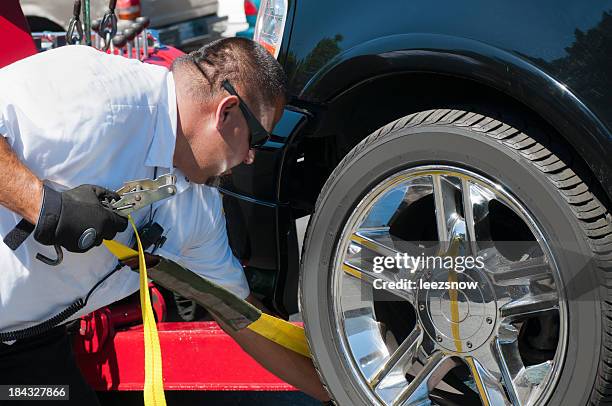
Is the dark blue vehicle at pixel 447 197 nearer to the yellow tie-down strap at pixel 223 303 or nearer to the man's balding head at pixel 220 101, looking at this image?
the yellow tie-down strap at pixel 223 303

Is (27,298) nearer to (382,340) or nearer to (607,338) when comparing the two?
(382,340)

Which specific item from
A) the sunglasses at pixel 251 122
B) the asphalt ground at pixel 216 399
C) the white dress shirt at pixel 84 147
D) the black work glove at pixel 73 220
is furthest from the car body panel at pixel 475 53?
the asphalt ground at pixel 216 399

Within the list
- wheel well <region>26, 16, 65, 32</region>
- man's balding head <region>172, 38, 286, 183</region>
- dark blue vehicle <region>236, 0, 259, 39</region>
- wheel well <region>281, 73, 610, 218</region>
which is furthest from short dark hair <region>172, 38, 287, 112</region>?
wheel well <region>26, 16, 65, 32</region>

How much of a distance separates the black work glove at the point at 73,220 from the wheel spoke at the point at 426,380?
0.88 metres

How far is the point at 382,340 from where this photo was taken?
2570 millimetres

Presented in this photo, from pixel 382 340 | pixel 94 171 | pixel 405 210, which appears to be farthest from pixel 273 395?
pixel 94 171

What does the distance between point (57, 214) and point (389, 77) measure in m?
0.98

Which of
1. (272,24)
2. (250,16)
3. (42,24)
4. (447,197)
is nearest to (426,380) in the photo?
(447,197)

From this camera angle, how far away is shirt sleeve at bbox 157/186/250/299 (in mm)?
2578

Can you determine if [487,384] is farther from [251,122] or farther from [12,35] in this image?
[12,35]

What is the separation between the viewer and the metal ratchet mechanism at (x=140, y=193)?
84.7 inches

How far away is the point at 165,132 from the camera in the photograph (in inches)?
90.2

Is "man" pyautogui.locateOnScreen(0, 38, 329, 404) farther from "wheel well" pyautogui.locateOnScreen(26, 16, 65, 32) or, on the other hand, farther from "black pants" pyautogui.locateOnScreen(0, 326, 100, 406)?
"wheel well" pyautogui.locateOnScreen(26, 16, 65, 32)

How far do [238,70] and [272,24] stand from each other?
1.82ft
